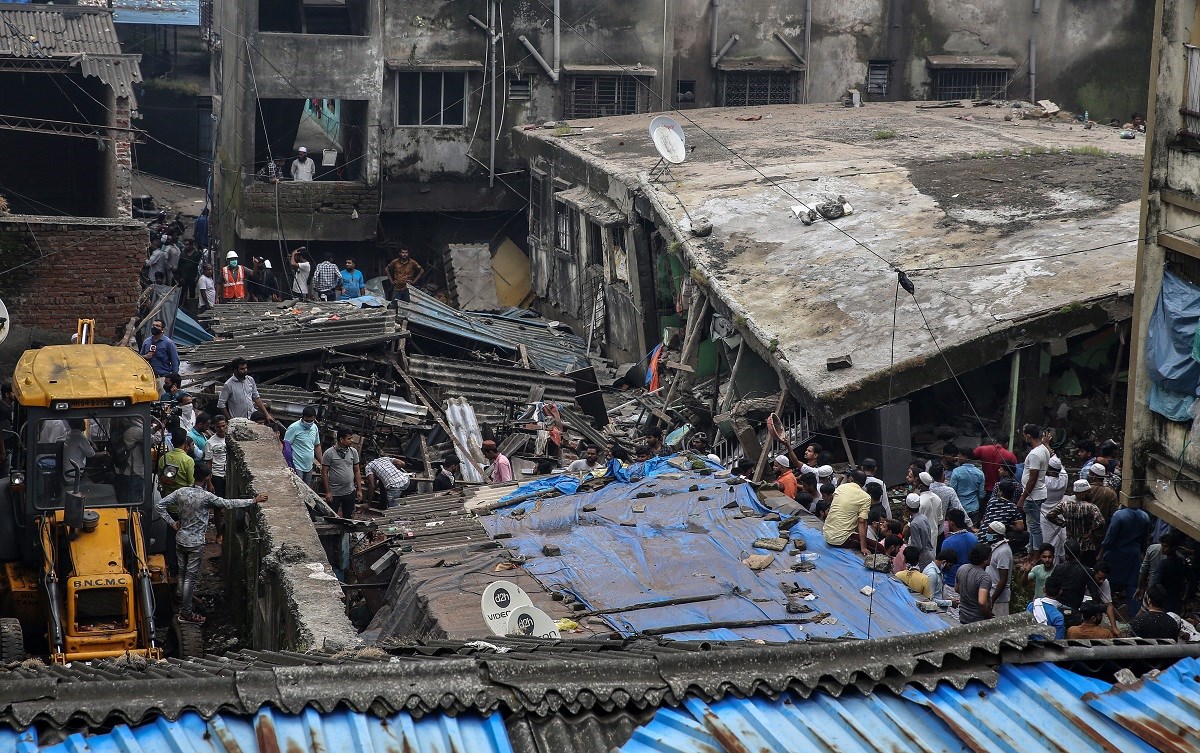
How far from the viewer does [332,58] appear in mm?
28391

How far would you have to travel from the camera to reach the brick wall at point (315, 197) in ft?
92.8

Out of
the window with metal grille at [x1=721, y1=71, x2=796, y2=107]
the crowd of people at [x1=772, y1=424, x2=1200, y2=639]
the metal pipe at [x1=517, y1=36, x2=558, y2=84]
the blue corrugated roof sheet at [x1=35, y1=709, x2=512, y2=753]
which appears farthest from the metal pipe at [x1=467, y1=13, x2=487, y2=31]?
the blue corrugated roof sheet at [x1=35, y1=709, x2=512, y2=753]

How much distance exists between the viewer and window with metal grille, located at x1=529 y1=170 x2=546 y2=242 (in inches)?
1104

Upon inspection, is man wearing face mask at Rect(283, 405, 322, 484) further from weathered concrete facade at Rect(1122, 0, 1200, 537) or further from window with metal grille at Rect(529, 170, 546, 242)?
window with metal grille at Rect(529, 170, 546, 242)

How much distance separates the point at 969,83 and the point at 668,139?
1206cm

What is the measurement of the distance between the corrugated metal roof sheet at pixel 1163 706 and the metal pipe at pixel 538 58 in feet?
78.4

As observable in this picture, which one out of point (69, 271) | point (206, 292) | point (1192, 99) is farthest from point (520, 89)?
point (1192, 99)

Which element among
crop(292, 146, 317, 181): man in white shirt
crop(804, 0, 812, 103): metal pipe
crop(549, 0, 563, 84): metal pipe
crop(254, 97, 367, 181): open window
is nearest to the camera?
crop(292, 146, 317, 181): man in white shirt

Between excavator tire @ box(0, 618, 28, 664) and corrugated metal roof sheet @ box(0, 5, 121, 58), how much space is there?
39.1 feet

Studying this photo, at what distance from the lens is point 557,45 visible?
29.3m

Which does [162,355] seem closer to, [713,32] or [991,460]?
[991,460]

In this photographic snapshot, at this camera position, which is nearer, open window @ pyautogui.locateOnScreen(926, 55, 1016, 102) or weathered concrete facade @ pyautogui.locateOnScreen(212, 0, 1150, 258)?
weathered concrete facade @ pyautogui.locateOnScreen(212, 0, 1150, 258)

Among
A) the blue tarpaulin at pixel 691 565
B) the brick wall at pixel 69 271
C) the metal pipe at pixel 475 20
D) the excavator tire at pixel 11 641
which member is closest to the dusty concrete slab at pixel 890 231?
the blue tarpaulin at pixel 691 565

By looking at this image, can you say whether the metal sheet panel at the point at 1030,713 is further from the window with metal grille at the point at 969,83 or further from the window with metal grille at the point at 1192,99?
the window with metal grille at the point at 969,83
